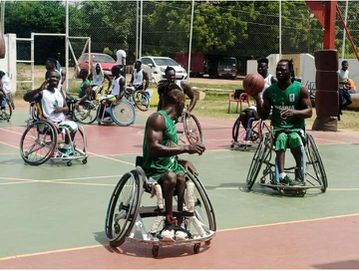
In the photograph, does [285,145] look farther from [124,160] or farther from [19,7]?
[19,7]

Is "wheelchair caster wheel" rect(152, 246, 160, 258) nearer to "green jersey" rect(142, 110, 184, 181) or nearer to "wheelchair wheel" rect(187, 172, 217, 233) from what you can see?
"wheelchair wheel" rect(187, 172, 217, 233)

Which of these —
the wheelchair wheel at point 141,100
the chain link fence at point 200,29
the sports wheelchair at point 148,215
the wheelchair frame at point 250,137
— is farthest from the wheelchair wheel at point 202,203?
the chain link fence at point 200,29

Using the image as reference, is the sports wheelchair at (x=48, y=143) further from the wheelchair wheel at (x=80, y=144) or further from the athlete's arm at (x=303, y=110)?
the athlete's arm at (x=303, y=110)

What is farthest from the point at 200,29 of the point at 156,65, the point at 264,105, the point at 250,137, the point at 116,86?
the point at 264,105

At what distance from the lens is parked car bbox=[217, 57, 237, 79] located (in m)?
44.7

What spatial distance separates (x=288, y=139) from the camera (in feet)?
26.8

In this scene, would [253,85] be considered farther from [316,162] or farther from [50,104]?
[50,104]

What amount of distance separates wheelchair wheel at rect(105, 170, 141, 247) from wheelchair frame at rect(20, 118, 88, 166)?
4317 mm

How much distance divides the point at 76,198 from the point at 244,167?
11.7 ft

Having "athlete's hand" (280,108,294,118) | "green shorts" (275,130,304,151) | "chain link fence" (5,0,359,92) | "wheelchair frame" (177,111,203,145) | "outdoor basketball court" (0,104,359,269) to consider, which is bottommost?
"outdoor basketball court" (0,104,359,269)

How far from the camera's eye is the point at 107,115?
1666 centimetres

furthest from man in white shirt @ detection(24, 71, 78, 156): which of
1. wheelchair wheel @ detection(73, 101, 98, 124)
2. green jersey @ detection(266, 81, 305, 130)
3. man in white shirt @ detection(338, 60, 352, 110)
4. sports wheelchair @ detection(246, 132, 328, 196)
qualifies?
man in white shirt @ detection(338, 60, 352, 110)

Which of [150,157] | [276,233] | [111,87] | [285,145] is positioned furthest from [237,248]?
[111,87]

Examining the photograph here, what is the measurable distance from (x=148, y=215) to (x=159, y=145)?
0.61m
